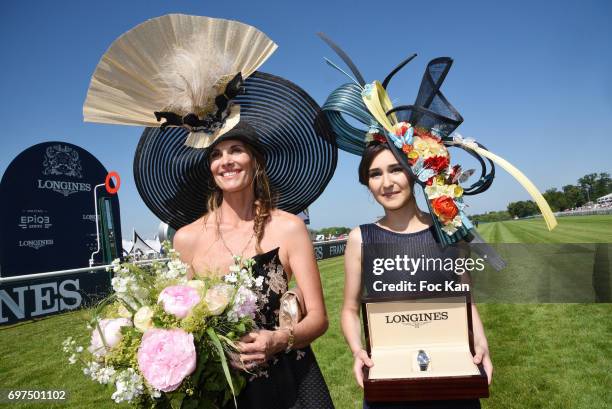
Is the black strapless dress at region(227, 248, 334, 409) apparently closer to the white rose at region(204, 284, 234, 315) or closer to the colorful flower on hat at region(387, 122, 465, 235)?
the white rose at region(204, 284, 234, 315)

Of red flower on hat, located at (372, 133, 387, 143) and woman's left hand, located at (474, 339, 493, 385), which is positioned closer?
woman's left hand, located at (474, 339, 493, 385)

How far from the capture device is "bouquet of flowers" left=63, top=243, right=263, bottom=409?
1.51m

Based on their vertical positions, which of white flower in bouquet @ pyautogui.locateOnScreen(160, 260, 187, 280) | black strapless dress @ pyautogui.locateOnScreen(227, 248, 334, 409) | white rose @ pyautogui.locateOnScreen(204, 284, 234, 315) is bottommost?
black strapless dress @ pyautogui.locateOnScreen(227, 248, 334, 409)

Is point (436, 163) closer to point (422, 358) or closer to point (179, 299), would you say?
point (422, 358)

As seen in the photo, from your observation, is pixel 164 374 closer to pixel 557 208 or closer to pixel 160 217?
pixel 160 217

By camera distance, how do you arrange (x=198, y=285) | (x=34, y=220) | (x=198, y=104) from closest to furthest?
(x=198, y=285), (x=198, y=104), (x=34, y=220)

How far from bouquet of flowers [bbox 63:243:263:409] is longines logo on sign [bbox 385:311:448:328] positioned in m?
0.71

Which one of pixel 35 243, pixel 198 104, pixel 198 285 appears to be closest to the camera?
pixel 198 285

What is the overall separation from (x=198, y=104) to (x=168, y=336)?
1342mm

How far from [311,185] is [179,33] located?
129 centimetres

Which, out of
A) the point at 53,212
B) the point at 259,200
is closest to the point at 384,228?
the point at 259,200

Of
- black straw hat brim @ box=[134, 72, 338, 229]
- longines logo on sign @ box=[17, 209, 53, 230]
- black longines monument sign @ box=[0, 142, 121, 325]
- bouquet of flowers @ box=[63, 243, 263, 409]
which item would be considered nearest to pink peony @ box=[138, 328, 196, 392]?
bouquet of flowers @ box=[63, 243, 263, 409]

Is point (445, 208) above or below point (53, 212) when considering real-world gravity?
below

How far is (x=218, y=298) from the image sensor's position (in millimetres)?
1650
